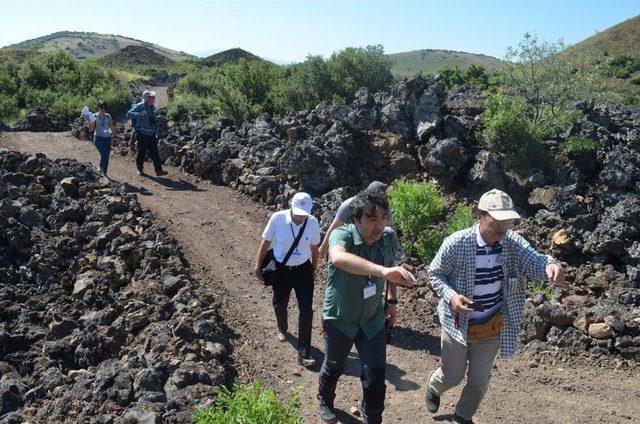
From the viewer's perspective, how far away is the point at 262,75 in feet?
61.9

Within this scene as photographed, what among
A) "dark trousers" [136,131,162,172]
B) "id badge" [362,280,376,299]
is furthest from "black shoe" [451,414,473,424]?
"dark trousers" [136,131,162,172]

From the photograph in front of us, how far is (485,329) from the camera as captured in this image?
4266 millimetres

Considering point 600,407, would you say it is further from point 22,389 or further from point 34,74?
point 34,74

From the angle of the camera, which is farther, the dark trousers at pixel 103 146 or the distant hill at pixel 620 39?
the distant hill at pixel 620 39

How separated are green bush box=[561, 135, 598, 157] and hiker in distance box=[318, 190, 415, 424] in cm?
899

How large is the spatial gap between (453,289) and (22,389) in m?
4.84

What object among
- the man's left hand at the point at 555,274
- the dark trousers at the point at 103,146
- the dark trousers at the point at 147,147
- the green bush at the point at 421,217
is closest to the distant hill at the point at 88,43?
the dark trousers at the point at 147,147

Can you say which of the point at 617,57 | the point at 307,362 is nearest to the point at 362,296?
the point at 307,362

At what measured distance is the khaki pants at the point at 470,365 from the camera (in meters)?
4.38

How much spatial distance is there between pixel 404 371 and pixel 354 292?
246 centimetres

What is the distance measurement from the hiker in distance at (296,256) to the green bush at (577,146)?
7.96 metres

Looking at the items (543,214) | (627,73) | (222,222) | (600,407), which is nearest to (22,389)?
(222,222)

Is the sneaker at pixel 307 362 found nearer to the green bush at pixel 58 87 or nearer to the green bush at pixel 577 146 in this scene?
the green bush at pixel 577 146

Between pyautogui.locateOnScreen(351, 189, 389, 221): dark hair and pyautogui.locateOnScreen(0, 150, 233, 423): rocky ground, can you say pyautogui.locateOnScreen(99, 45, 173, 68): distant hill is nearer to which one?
pyautogui.locateOnScreen(0, 150, 233, 423): rocky ground
